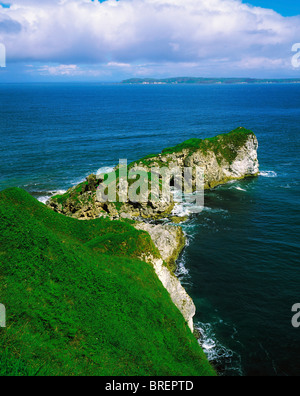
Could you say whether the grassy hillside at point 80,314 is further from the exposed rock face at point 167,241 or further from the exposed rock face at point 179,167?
the exposed rock face at point 179,167

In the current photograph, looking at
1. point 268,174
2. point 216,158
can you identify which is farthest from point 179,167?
point 268,174

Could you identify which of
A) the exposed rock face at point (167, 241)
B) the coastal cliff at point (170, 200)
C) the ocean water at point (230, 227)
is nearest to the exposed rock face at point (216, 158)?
the coastal cliff at point (170, 200)

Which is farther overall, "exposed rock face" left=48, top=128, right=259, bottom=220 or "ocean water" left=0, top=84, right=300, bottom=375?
"exposed rock face" left=48, top=128, right=259, bottom=220

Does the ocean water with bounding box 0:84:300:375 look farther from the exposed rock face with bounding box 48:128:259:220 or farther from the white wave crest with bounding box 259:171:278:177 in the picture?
the exposed rock face with bounding box 48:128:259:220

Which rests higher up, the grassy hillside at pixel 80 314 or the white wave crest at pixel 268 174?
the white wave crest at pixel 268 174

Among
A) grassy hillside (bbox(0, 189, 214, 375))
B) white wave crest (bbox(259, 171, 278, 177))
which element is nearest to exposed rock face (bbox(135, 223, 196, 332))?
grassy hillside (bbox(0, 189, 214, 375))

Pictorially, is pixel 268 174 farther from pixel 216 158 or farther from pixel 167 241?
pixel 167 241
